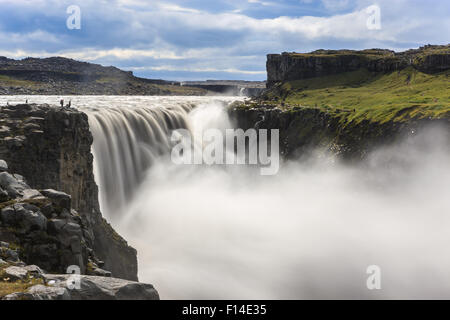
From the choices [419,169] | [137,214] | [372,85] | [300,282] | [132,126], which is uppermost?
[372,85]

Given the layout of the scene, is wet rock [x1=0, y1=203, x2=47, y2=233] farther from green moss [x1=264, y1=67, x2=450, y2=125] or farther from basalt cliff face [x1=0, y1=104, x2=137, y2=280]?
green moss [x1=264, y1=67, x2=450, y2=125]

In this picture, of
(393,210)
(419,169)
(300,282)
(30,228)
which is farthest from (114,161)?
(419,169)

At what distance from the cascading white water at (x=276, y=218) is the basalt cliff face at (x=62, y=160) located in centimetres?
1064

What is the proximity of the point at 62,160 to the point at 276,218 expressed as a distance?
54594 mm

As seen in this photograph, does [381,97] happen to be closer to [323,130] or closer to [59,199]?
[323,130]

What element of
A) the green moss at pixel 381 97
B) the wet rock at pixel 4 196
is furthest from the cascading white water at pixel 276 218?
the wet rock at pixel 4 196

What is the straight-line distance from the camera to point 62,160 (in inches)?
1537

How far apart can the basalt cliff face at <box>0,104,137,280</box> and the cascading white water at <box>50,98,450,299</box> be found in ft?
34.9

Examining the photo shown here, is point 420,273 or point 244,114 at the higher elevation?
point 244,114

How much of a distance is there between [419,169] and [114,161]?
65.8 metres

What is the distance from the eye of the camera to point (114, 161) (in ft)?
245

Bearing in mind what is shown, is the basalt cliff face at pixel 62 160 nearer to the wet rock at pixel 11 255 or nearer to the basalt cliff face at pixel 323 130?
the wet rock at pixel 11 255

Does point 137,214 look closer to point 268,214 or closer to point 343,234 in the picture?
point 268,214

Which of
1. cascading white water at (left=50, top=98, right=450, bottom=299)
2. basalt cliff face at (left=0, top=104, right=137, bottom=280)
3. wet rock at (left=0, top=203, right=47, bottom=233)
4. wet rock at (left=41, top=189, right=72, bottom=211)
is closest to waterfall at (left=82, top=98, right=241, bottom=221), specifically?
cascading white water at (left=50, top=98, right=450, bottom=299)
